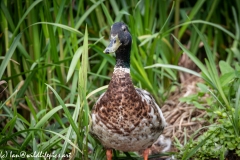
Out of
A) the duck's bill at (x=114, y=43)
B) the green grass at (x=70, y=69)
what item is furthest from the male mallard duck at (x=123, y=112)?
the green grass at (x=70, y=69)

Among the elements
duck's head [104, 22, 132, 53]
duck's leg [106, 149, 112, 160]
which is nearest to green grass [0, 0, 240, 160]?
duck's leg [106, 149, 112, 160]

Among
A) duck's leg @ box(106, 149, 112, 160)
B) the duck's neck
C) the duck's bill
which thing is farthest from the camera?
duck's leg @ box(106, 149, 112, 160)

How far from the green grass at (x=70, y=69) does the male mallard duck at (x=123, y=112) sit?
0.38 ft

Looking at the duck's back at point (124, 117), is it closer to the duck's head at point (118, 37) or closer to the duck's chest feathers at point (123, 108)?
the duck's chest feathers at point (123, 108)

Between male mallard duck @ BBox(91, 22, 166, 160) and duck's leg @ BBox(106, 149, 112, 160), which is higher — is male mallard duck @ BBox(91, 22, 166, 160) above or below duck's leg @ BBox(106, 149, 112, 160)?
above

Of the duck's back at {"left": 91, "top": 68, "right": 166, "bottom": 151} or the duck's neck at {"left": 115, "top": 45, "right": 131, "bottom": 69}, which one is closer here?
the duck's back at {"left": 91, "top": 68, "right": 166, "bottom": 151}

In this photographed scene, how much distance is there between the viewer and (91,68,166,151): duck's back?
2.85 metres

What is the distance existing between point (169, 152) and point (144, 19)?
1180 mm

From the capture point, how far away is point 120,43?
2895 mm

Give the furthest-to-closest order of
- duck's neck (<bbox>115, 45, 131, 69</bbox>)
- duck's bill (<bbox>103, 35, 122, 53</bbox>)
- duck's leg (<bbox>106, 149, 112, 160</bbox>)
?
duck's leg (<bbox>106, 149, 112, 160</bbox>), duck's neck (<bbox>115, 45, 131, 69</bbox>), duck's bill (<bbox>103, 35, 122, 53</bbox>)

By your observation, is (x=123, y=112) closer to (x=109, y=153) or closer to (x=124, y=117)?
(x=124, y=117)

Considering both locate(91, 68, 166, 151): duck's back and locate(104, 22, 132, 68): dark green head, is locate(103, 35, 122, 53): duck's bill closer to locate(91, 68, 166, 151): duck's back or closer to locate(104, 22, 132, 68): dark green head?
locate(104, 22, 132, 68): dark green head

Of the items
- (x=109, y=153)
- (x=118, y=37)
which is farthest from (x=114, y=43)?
(x=109, y=153)

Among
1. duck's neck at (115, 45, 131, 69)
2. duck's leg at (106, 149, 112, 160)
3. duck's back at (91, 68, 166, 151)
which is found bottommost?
duck's leg at (106, 149, 112, 160)
